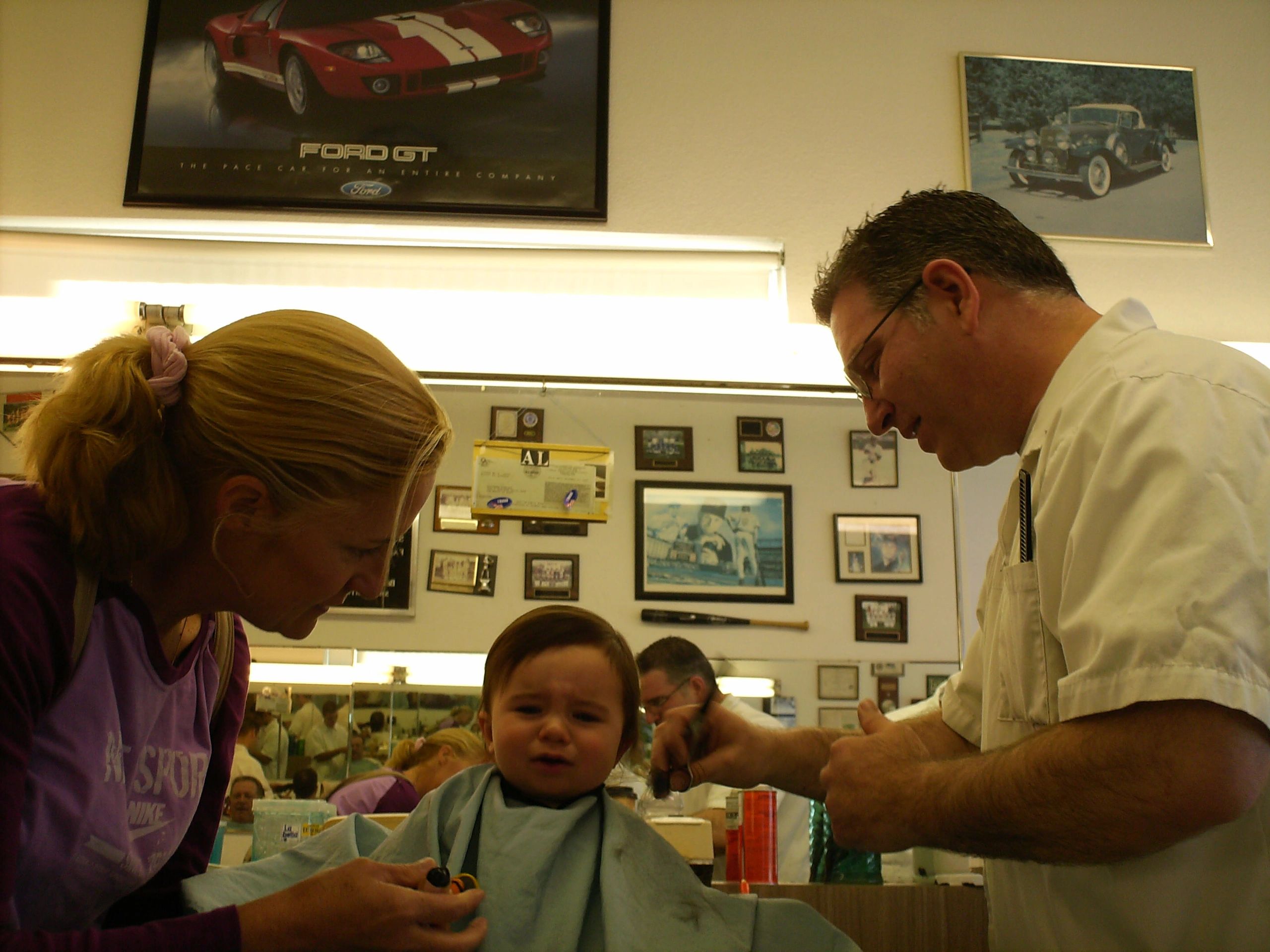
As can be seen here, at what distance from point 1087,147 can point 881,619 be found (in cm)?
124

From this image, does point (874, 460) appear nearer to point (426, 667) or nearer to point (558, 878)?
point (426, 667)

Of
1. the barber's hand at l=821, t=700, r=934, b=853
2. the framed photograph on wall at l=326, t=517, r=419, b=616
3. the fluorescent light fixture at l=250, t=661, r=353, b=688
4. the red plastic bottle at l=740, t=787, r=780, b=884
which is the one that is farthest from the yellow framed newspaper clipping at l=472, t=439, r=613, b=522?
the barber's hand at l=821, t=700, r=934, b=853

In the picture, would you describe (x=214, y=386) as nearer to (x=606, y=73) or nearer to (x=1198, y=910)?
(x=1198, y=910)

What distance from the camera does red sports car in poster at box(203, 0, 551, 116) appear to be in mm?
2367

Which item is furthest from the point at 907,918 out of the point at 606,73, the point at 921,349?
the point at 606,73

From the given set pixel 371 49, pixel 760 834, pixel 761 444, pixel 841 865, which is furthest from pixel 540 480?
pixel 371 49

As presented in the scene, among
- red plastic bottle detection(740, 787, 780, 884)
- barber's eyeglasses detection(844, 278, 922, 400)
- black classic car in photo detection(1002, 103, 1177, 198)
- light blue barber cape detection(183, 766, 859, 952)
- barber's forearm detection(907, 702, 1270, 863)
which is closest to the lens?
barber's forearm detection(907, 702, 1270, 863)

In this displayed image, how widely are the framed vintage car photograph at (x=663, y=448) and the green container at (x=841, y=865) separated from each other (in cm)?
76

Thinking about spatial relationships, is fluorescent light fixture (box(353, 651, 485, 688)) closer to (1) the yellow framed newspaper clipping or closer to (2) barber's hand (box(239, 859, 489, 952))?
(1) the yellow framed newspaper clipping

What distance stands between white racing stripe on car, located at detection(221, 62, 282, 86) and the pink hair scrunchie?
153cm

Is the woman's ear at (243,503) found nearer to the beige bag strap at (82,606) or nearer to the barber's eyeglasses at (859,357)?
the beige bag strap at (82,606)

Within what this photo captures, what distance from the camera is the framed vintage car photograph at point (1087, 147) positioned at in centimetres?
240

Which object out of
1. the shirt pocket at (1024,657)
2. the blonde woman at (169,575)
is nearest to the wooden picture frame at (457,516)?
the blonde woman at (169,575)

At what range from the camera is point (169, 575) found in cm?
112
